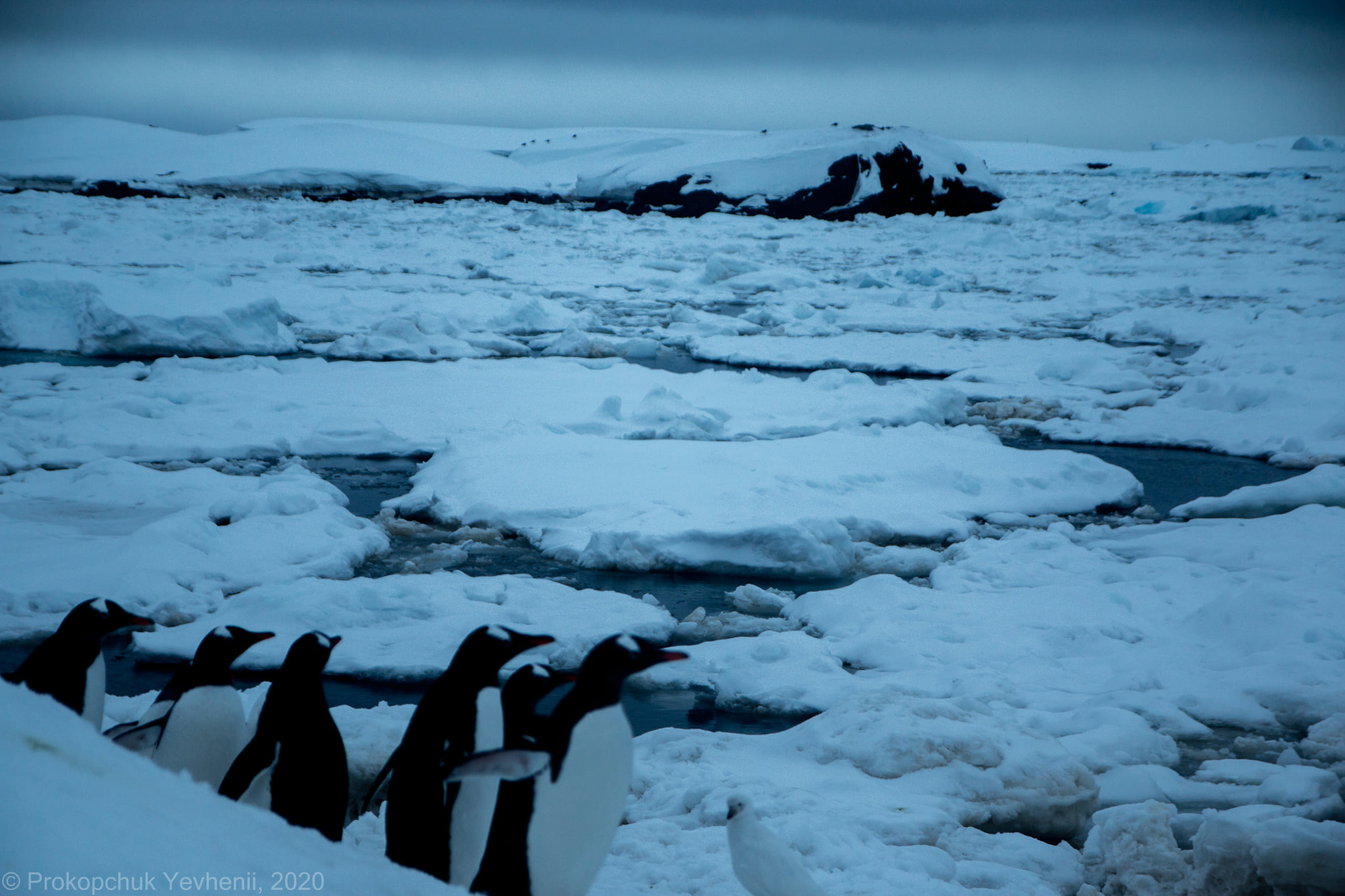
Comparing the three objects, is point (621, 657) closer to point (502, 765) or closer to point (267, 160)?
point (502, 765)

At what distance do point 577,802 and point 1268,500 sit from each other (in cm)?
525

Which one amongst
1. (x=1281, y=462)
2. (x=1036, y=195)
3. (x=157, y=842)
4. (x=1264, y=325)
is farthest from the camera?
(x=1036, y=195)

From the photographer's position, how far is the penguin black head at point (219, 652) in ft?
7.76

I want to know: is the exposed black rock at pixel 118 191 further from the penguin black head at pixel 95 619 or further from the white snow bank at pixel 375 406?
the penguin black head at pixel 95 619

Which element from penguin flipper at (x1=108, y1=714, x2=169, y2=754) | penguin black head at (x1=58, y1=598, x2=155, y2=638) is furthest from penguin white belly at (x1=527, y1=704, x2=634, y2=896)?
penguin black head at (x1=58, y1=598, x2=155, y2=638)

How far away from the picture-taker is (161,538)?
15.1ft

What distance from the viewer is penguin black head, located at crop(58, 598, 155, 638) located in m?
2.47

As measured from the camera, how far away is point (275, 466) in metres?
6.32

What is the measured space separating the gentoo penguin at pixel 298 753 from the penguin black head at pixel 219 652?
0.25 metres

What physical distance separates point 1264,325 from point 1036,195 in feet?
84.9

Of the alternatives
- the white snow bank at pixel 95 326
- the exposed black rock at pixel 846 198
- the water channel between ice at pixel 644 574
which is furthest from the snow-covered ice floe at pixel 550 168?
the water channel between ice at pixel 644 574

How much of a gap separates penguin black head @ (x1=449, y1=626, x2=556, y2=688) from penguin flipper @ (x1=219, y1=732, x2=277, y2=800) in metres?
0.44

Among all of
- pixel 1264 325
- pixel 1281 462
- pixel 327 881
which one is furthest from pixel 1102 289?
pixel 327 881

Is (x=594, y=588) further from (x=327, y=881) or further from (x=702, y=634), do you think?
(x=327, y=881)
